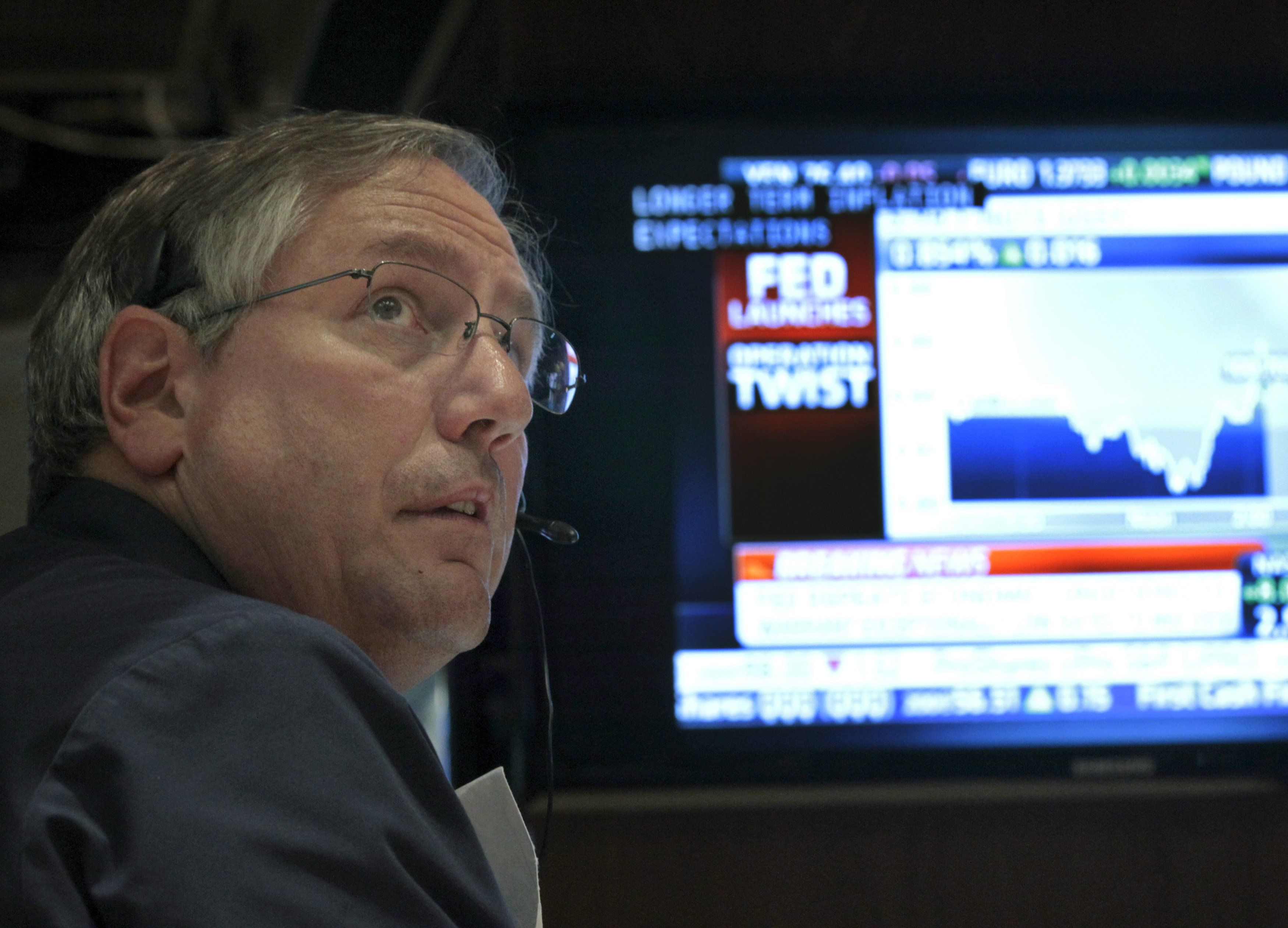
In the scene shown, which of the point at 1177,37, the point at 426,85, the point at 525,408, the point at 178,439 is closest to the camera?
the point at 178,439

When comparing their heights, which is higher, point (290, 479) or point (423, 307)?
point (423, 307)

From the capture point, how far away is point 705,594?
139 centimetres

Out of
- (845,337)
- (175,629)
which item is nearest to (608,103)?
(845,337)

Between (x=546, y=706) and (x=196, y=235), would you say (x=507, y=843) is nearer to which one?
(x=546, y=706)

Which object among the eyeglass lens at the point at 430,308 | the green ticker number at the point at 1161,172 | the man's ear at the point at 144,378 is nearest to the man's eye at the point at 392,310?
the eyeglass lens at the point at 430,308

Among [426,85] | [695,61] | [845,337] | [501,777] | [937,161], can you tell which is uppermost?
[426,85]

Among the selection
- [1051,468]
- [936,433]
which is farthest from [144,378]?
[1051,468]

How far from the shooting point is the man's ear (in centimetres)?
93

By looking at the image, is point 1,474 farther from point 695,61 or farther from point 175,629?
point 175,629

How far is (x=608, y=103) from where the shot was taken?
144 cm

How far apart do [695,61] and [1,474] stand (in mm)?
1147

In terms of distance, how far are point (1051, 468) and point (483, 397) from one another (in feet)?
2.42

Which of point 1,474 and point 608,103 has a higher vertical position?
point 608,103

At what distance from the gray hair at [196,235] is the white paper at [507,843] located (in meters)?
0.44
